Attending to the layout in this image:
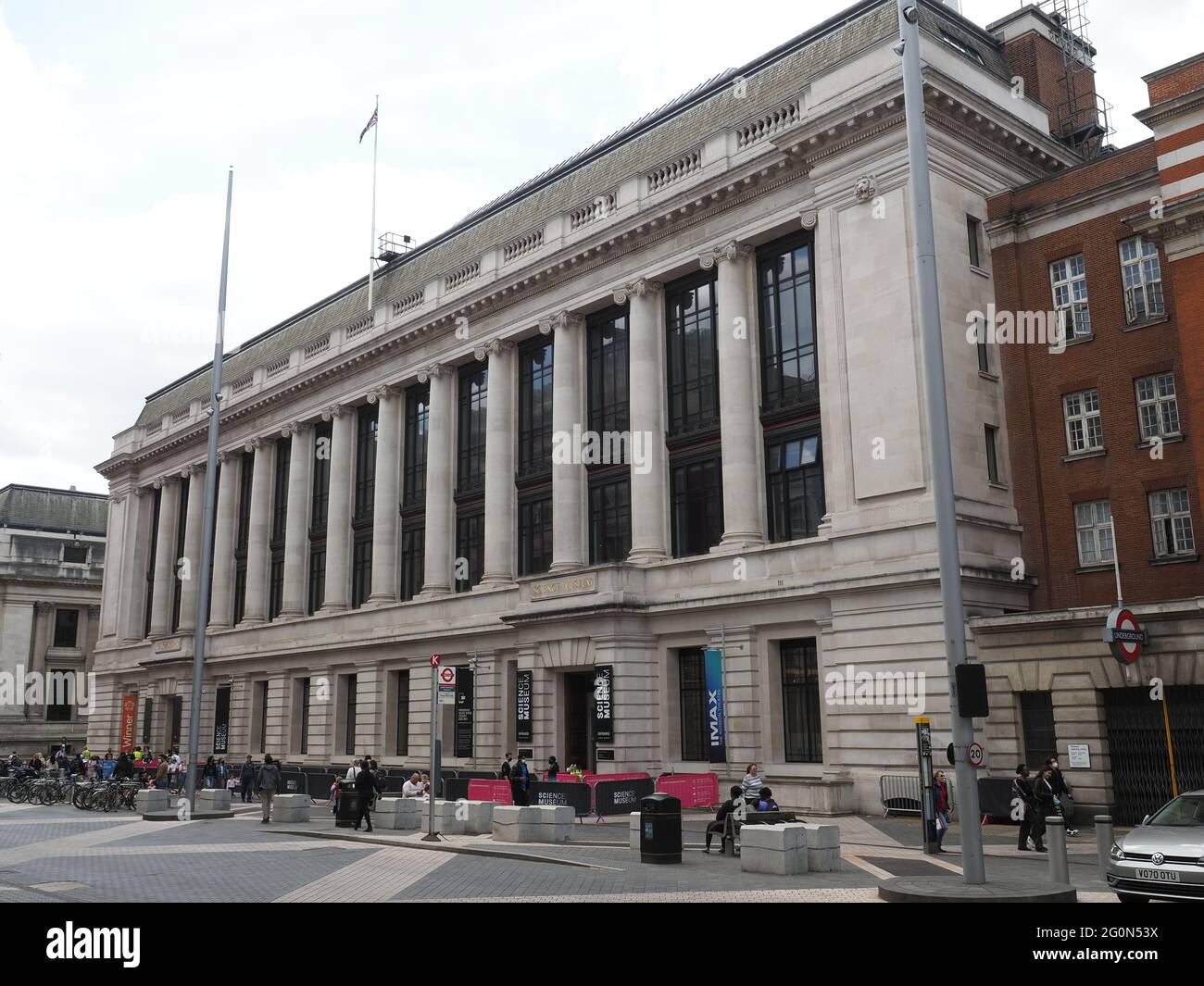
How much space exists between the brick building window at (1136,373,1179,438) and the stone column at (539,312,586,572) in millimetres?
18625

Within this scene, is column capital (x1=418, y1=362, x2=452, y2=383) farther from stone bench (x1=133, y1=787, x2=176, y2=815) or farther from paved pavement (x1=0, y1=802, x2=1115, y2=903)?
paved pavement (x1=0, y1=802, x2=1115, y2=903)

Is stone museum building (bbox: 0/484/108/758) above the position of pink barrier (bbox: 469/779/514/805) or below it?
above

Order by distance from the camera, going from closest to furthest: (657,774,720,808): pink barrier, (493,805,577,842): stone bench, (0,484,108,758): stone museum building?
1. (493,805,577,842): stone bench
2. (657,774,720,808): pink barrier
3. (0,484,108,758): stone museum building

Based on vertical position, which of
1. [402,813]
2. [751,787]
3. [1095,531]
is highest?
[1095,531]

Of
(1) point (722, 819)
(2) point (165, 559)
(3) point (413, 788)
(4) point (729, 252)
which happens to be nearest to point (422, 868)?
(1) point (722, 819)

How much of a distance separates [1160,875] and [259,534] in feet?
167

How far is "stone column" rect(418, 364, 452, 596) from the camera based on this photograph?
45.8 meters

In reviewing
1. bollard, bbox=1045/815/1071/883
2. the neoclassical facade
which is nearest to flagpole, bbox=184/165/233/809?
the neoclassical facade

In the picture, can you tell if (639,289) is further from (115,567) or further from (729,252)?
(115,567)

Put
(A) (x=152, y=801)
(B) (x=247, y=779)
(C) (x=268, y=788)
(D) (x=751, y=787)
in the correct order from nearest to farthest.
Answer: (D) (x=751, y=787) < (C) (x=268, y=788) < (A) (x=152, y=801) < (B) (x=247, y=779)

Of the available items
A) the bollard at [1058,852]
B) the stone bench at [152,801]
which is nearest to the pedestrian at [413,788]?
the stone bench at [152,801]

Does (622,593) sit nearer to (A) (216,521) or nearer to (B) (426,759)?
(B) (426,759)

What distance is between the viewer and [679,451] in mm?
36906
